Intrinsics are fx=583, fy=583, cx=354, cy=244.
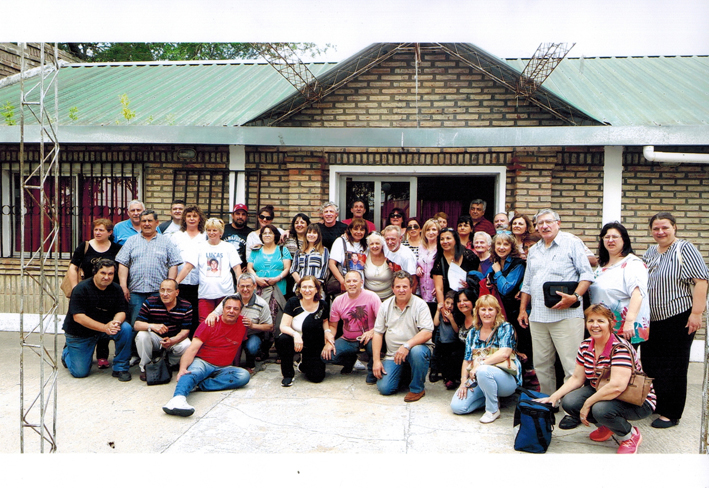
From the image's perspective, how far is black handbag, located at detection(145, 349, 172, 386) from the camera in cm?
552

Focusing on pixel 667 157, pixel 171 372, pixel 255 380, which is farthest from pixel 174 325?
pixel 667 157

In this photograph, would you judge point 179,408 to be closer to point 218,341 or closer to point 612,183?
point 218,341

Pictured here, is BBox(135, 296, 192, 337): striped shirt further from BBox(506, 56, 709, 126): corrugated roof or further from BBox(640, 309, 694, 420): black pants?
BBox(506, 56, 709, 126): corrugated roof

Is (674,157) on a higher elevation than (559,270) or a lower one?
higher

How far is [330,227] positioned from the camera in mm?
6445

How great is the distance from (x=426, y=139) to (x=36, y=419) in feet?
15.2

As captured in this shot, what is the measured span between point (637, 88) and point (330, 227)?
488 cm

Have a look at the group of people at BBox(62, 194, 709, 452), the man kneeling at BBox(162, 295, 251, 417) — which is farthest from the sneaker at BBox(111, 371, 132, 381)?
the man kneeling at BBox(162, 295, 251, 417)

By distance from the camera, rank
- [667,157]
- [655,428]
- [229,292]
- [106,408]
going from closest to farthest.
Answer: [655,428], [106,408], [229,292], [667,157]

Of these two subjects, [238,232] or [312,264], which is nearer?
[312,264]

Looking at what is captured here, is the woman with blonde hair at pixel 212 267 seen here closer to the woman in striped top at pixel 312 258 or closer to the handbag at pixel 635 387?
the woman in striped top at pixel 312 258

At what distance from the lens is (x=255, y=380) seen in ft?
18.8

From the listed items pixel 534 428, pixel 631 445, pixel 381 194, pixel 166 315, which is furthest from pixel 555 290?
pixel 166 315

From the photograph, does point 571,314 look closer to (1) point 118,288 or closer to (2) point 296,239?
(2) point 296,239
